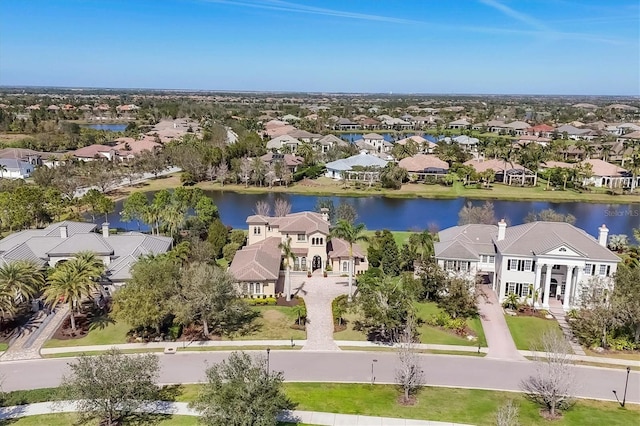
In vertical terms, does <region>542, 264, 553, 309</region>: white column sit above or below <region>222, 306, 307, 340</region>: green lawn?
above

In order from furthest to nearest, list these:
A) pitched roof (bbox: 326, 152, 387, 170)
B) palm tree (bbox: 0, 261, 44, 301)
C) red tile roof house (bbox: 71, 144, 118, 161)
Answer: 1. red tile roof house (bbox: 71, 144, 118, 161)
2. pitched roof (bbox: 326, 152, 387, 170)
3. palm tree (bbox: 0, 261, 44, 301)

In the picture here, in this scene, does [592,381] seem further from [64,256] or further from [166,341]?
[64,256]

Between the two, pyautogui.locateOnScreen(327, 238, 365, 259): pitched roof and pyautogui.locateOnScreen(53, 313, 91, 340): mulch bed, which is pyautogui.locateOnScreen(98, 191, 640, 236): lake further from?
pyautogui.locateOnScreen(53, 313, 91, 340): mulch bed

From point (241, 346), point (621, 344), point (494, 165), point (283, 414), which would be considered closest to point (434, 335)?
point (621, 344)

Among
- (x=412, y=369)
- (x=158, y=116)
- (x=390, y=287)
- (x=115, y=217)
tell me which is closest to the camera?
(x=412, y=369)

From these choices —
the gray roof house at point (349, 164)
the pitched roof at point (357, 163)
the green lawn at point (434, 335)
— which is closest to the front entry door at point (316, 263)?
the green lawn at point (434, 335)

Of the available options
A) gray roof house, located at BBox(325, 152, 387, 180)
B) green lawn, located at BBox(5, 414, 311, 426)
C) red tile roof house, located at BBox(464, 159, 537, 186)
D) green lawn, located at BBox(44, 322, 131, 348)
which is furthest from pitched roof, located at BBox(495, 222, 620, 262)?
gray roof house, located at BBox(325, 152, 387, 180)

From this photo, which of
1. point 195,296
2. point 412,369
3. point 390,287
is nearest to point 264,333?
point 195,296

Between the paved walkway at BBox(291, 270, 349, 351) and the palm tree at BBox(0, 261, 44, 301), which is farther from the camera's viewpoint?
the palm tree at BBox(0, 261, 44, 301)
